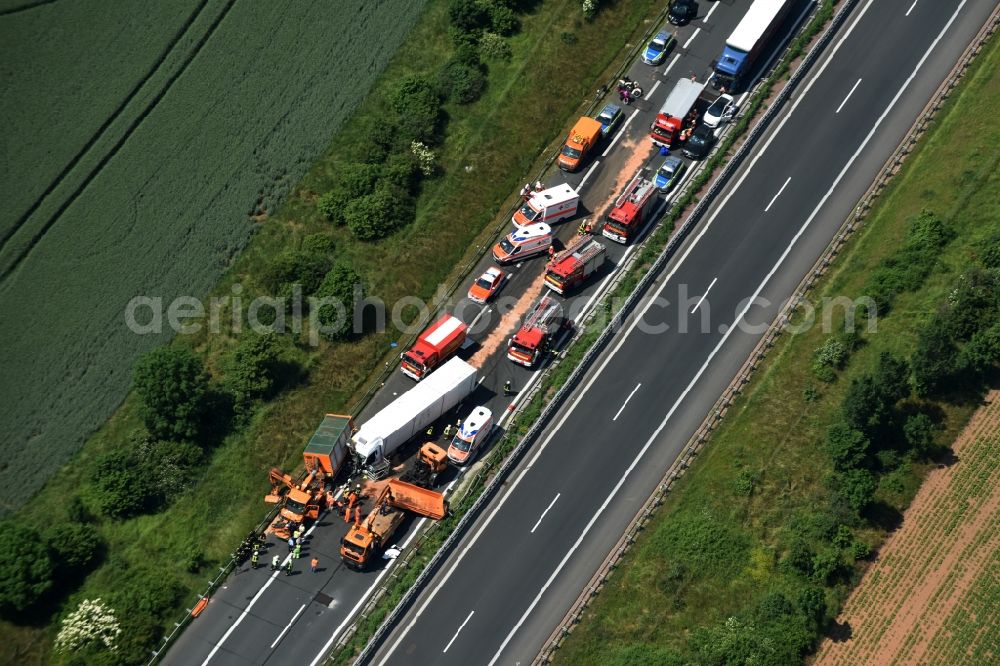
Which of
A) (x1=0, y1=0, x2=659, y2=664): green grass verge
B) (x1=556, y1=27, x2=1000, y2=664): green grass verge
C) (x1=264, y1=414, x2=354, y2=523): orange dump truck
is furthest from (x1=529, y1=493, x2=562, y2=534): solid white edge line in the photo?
(x1=0, y1=0, x2=659, y2=664): green grass verge

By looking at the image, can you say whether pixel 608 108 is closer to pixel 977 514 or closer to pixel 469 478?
pixel 469 478

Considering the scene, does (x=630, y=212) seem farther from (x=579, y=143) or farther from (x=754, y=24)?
(x=754, y=24)

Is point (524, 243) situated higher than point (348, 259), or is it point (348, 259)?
point (524, 243)

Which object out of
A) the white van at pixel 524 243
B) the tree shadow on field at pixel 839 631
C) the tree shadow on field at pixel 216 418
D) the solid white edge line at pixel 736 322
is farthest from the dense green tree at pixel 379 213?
the tree shadow on field at pixel 839 631

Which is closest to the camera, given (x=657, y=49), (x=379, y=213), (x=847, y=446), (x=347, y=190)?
(x=847, y=446)

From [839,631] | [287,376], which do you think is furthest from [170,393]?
[839,631]

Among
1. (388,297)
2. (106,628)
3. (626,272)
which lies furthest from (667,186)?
(106,628)

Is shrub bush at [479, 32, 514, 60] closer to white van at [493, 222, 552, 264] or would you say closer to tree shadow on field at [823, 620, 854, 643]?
white van at [493, 222, 552, 264]
